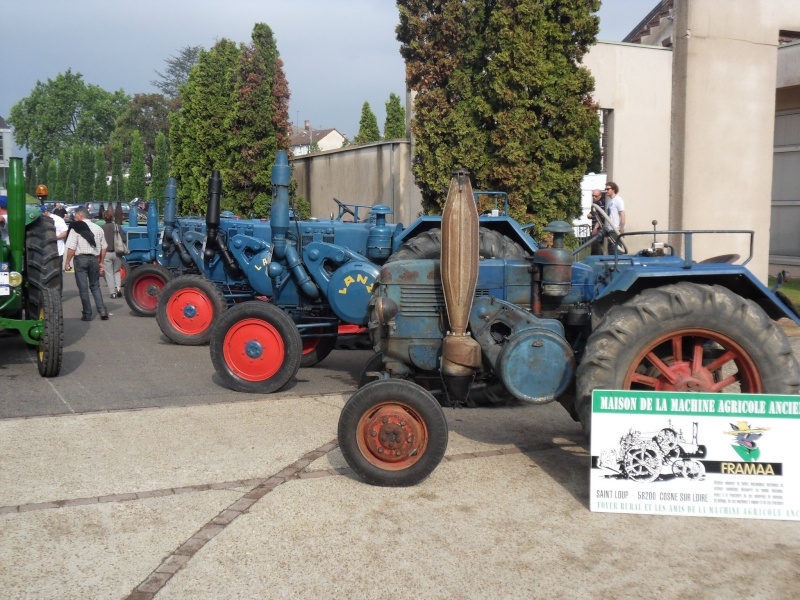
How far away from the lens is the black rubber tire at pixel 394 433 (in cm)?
475

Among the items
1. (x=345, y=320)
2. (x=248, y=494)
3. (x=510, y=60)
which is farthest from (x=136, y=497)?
(x=510, y=60)

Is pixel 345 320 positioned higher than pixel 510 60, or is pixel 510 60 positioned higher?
pixel 510 60

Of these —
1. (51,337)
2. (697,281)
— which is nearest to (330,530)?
(697,281)

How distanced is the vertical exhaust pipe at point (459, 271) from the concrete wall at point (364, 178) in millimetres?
11584

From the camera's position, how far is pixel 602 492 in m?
4.46

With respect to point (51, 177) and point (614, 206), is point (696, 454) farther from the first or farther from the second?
point (51, 177)

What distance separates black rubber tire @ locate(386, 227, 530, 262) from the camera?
28.2ft

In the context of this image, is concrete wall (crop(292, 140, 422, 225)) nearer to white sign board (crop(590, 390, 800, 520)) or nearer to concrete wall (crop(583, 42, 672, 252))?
concrete wall (crop(583, 42, 672, 252))

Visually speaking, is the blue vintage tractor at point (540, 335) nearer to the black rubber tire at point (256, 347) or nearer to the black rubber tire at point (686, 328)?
the black rubber tire at point (686, 328)

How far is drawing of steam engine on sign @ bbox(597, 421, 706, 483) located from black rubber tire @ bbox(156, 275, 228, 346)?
658 cm

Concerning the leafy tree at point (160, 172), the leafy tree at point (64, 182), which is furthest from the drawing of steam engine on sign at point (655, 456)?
the leafy tree at point (64, 182)

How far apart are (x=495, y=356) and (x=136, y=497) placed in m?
2.21

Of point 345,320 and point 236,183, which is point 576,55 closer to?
point 345,320

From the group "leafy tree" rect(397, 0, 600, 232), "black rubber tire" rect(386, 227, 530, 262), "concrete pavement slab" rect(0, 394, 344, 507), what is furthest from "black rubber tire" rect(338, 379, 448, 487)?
"leafy tree" rect(397, 0, 600, 232)
